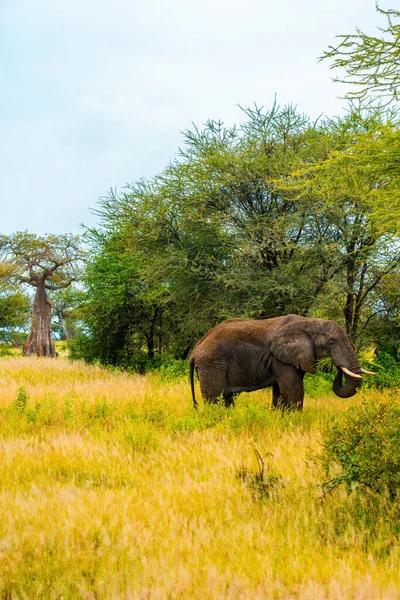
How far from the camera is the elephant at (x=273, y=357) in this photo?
29.1ft

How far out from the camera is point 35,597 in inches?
137

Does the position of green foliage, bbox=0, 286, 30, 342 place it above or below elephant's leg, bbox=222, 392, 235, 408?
above

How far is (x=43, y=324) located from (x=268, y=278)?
19520 mm

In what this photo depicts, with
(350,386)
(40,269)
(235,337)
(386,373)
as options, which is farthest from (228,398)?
(40,269)

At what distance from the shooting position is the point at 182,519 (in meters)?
4.62

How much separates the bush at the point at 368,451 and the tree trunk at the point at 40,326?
86.1 ft

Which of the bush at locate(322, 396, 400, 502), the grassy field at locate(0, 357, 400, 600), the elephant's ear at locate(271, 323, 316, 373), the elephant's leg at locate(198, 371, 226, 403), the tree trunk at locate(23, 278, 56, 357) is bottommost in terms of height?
the grassy field at locate(0, 357, 400, 600)

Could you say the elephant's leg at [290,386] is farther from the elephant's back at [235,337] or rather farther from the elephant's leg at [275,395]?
the elephant's back at [235,337]

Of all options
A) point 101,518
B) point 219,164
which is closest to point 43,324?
point 219,164

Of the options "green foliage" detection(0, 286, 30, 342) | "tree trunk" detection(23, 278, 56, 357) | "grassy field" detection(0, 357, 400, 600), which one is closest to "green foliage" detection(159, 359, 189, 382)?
"grassy field" detection(0, 357, 400, 600)

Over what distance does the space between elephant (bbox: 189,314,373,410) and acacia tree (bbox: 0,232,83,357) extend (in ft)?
68.0

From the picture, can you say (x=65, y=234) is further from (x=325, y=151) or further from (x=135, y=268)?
(x=325, y=151)

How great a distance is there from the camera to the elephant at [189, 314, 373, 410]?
888 centimetres

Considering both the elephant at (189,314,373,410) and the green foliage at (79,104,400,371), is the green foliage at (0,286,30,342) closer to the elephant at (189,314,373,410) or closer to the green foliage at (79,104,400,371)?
the green foliage at (79,104,400,371)
